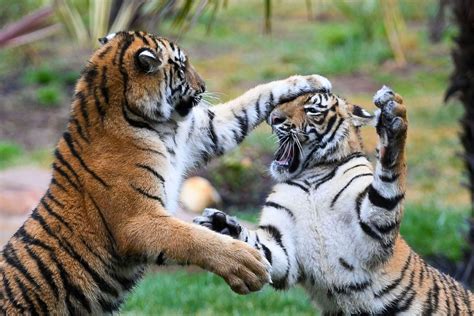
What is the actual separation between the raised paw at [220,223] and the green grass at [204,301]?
2.05 m

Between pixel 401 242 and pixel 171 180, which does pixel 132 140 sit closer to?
pixel 171 180

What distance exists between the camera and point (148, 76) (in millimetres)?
4223

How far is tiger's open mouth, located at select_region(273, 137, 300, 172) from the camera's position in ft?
14.1

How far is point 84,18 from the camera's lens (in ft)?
43.3

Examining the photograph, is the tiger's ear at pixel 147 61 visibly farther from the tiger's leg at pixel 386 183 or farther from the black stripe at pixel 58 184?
the tiger's leg at pixel 386 183

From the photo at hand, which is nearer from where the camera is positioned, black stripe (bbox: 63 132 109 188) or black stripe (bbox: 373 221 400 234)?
black stripe (bbox: 373 221 400 234)

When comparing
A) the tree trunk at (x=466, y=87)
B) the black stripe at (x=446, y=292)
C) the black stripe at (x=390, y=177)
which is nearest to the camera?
the black stripe at (x=390, y=177)

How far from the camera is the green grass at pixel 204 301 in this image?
6152 mm

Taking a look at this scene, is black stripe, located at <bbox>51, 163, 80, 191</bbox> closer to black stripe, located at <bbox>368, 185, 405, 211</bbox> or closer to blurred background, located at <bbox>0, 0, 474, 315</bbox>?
blurred background, located at <bbox>0, 0, 474, 315</bbox>

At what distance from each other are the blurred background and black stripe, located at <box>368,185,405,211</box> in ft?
5.41

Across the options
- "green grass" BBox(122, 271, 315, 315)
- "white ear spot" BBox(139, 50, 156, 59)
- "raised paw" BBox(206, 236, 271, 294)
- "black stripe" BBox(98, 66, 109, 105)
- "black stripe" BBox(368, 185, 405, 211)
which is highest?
"white ear spot" BBox(139, 50, 156, 59)

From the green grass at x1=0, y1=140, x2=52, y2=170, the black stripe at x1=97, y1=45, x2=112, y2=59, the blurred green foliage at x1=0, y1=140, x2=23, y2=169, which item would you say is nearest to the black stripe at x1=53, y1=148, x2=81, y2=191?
the black stripe at x1=97, y1=45, x2=112, y2=59

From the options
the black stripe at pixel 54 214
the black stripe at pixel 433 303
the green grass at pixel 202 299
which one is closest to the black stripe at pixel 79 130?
the black stripe at pixel 54 214

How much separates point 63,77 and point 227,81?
7.02ft
